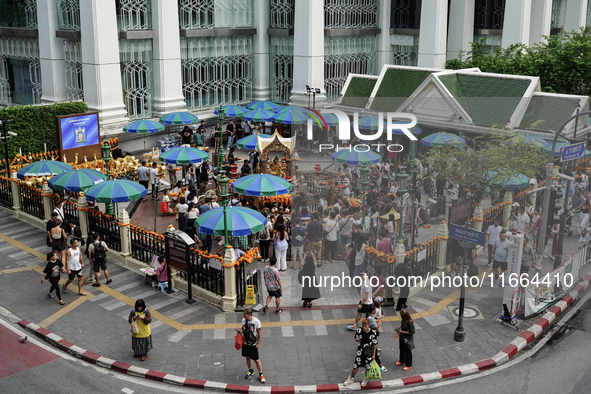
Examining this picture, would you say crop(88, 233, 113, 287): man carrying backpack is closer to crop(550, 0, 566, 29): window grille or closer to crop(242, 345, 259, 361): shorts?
crop(242, 345, 259, 361): shorts

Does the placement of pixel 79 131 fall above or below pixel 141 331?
above

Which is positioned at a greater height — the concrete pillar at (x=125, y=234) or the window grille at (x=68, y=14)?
the window grille at (x=68, y=14)

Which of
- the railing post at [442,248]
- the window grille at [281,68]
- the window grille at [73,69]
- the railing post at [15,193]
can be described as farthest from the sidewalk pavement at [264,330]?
the window grille at [281,68]

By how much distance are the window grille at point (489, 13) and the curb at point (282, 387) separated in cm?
3240

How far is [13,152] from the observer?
29.1 m

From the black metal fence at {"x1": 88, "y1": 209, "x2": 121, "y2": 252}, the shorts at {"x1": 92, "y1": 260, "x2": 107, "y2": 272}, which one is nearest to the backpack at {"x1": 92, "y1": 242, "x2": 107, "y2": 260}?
the shorts at {"x1": 92, "y1": 260, "x2": 107, "y2": 272}

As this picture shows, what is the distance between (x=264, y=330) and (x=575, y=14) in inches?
1625

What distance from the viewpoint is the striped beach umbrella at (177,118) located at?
3278 cm

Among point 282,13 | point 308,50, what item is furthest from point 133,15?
point 308,50

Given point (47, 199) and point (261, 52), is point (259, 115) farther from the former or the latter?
point (47, 199)

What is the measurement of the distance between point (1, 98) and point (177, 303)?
29233mm

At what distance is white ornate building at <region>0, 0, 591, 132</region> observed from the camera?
3400 cm

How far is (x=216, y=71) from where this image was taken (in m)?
39.7

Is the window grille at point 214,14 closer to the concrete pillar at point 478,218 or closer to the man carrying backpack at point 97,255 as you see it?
the man carrying backpack at point 97,255
